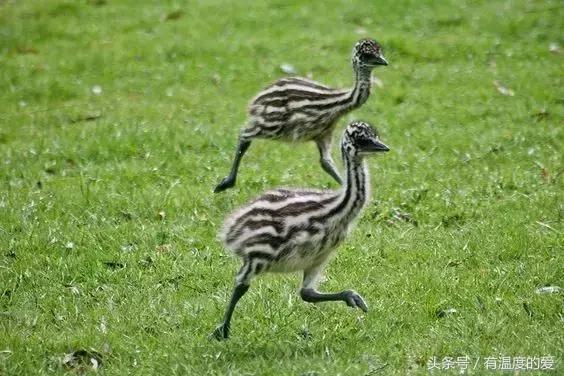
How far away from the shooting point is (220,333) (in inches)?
293

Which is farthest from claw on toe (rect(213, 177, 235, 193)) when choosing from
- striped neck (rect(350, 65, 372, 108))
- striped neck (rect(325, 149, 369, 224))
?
striped neck (rect(325, 149, 369, 224))

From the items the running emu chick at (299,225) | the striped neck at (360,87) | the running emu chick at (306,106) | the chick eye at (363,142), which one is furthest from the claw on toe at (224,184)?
the chick eye at (363,142)

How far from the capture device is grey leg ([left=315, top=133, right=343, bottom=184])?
10852 millimetres

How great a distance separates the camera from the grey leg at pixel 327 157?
1085 cm

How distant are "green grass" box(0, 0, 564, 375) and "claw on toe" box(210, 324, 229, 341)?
0.26ft

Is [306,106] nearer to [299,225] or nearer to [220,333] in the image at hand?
[299,225]

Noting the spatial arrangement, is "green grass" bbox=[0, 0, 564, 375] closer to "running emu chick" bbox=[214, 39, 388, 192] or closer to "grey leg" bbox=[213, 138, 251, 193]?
"grey leg" bbox=[213, 138, 251, 193]

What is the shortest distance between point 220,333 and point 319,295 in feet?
2.72

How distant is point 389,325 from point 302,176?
4130 mm

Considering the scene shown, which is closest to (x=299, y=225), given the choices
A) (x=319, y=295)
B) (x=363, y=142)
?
(x=319, y=295)

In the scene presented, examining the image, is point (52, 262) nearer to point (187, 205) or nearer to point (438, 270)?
point (187, 205)

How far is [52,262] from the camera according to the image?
30.2 ft

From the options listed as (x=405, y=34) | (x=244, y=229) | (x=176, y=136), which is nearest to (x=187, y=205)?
(x=176, y=136)

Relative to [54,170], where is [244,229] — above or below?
above
